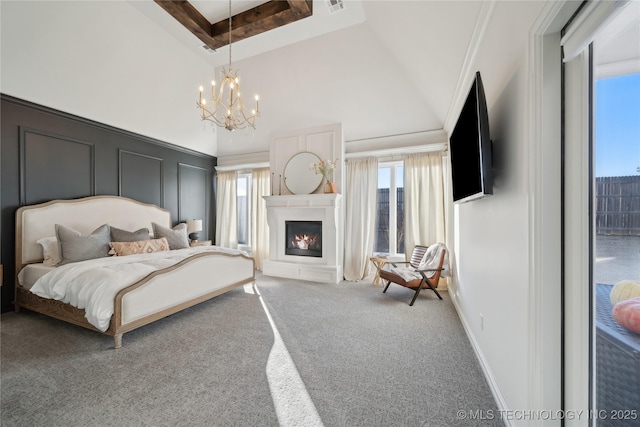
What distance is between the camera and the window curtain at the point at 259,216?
17.3 ft

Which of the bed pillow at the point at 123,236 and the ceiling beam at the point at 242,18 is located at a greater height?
the ceiling beam at the point at 242,18

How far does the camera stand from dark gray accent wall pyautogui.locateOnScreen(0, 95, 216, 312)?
292 cm

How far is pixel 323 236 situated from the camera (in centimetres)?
436

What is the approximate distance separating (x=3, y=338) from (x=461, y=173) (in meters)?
4.53

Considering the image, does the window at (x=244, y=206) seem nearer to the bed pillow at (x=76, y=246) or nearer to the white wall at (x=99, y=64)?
the white wall at (x=99, y=64)

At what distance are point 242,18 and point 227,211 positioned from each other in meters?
3.77

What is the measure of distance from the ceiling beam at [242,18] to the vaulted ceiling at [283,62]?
0.06 metres

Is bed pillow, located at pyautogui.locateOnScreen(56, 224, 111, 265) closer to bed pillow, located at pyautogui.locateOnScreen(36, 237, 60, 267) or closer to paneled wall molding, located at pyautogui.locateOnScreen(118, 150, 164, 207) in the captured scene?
bed pillow, located at pyautogui.locateOnScreen(36, 237, 60, 267)

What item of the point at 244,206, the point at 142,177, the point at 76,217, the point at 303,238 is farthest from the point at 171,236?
the point at 303,238

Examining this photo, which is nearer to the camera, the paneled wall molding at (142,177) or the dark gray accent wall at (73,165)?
the dark gray accent wall at (73,165)

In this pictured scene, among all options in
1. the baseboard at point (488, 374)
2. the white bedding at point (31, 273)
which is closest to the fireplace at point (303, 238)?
the baseboard at point (488, 374)

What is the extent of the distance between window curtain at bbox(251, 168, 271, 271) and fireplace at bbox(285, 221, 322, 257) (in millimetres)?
761

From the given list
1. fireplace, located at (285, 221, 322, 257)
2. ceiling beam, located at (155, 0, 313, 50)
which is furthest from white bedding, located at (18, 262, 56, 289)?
ceiling beam, located at (155, 0, 313, 50)

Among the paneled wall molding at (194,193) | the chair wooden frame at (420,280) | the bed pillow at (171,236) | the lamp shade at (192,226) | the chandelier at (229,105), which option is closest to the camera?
the chandelier at (229,105)
